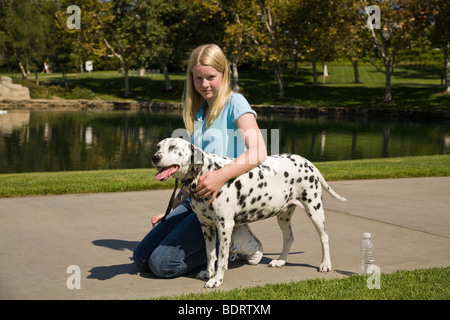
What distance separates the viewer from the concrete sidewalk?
5.53 metres

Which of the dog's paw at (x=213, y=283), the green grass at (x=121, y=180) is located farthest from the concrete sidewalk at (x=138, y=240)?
the green grass at (x=121, y=180)

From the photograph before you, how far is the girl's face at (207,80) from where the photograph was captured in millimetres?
5480

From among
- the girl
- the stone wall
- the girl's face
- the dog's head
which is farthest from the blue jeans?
the stone wall

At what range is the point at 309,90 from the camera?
59562 mm

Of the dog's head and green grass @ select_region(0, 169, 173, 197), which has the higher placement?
the dog's head

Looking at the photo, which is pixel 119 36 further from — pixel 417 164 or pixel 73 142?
pixel 417 164

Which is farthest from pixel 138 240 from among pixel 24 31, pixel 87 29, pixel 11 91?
pixel 24 31

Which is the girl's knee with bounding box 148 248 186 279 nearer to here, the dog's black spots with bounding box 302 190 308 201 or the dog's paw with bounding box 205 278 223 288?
the dog's paw with bounding box 205 278 223 288

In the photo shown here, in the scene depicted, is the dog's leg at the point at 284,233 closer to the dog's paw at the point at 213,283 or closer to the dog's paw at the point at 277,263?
the dog's paw at the point at 277,263

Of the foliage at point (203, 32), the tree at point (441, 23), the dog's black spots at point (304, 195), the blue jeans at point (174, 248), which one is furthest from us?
the foliage at point (203, 32)

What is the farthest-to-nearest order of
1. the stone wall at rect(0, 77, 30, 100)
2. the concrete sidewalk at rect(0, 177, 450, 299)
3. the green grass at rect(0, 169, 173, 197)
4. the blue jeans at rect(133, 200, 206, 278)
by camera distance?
the stone wall at rect(0, 77, 30, 100) < the green grass at rect(0, 169, 173, 197) < the blue jeans at rect(133, 200, 206, 278) < the concrete sidewalk at rect(0, 177, 450, 299)

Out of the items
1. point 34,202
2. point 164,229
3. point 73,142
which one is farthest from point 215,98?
point 73,142

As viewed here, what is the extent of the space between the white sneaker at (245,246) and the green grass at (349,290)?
744 millimetres

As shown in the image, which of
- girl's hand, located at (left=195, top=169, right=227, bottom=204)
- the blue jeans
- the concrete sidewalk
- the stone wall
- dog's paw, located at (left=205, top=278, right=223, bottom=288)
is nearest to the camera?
girl's hand, located at (left=195, top=169, right=227, bottom=204)
